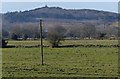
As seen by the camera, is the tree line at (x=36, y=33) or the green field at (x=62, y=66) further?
the tree line at (x=36, y=33)

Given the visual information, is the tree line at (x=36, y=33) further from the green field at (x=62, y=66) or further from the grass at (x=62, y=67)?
the grass at (x=62, y=67)

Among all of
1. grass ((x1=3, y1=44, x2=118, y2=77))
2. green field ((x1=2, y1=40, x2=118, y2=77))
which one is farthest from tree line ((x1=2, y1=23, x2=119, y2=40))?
grass ((x1=3, y1=44, x2=118, y2=77))

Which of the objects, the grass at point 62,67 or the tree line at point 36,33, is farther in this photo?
the tree line at point 36,33

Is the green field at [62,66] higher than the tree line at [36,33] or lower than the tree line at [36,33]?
lower

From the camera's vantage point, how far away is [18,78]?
16.5 m

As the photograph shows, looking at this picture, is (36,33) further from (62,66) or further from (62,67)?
(62,67)

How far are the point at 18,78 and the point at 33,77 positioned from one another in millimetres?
818

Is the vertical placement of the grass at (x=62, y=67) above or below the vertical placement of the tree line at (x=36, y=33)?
below

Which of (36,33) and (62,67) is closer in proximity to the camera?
(62,67)

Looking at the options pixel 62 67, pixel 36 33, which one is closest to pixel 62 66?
pixel 62 67

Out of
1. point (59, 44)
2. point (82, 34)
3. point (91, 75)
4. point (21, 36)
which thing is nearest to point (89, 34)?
point (82, 34)

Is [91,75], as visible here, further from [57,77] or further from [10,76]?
[10,76]

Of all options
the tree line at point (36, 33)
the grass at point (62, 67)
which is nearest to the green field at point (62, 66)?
the grass at point (62, 67)

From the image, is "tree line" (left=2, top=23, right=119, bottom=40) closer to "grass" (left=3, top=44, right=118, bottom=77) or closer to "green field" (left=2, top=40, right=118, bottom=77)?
"green field" (left=2, top=40, right=118, bottom=77)
